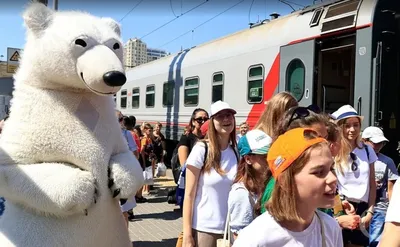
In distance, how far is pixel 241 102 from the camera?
8.18 m

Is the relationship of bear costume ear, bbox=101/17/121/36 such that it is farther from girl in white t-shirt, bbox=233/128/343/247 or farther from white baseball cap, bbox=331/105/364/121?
white baseball cap, bbox=331/105/364/121

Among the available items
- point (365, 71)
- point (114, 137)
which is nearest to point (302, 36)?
point (365, 71)

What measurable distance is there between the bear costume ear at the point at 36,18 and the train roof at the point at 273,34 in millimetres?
4899

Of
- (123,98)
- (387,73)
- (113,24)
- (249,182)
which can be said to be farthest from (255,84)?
(123,98)

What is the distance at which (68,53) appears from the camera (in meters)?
2.23

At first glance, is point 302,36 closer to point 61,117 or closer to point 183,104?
point 183,104

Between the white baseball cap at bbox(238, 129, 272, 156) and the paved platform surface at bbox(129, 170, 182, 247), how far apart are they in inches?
134

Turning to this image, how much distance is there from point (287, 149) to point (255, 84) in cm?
624

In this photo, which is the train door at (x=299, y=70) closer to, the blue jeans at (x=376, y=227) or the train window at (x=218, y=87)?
the train window at (x=218, y=87)

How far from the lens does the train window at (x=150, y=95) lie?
12.8 metres

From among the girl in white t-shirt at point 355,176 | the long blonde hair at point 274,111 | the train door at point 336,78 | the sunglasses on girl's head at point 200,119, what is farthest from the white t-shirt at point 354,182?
the train door at point 336,78

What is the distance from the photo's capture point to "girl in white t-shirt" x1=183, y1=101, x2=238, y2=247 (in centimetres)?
289

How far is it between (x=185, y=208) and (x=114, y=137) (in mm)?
858

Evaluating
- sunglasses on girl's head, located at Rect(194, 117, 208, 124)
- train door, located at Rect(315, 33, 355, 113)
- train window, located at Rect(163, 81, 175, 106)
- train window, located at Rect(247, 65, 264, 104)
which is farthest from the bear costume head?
train window, located at Rect(163, 81, 175, 106)
